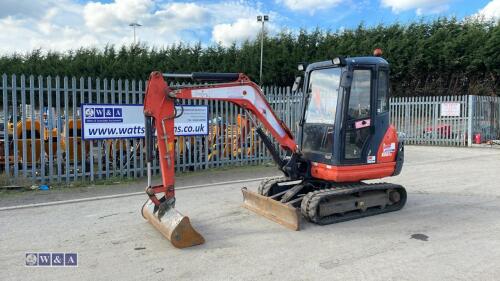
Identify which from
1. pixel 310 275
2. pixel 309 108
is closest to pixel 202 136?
pixel 309 108

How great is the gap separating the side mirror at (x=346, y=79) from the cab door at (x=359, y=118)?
0.38 feet

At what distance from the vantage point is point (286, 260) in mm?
4809

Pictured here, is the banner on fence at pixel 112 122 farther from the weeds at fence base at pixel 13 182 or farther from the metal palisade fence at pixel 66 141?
the weeds at fence base at pixel 13 182

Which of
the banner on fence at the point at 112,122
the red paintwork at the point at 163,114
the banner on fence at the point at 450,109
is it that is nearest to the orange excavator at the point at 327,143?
the red paintwork at the point at 163,114

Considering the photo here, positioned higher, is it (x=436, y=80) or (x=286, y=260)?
(x=436, y=80)

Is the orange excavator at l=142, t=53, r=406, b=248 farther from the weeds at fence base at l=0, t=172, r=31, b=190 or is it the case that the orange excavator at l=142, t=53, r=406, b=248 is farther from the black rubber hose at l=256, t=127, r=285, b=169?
the weeds at fence base at l=0, t=172, r=31, b=190

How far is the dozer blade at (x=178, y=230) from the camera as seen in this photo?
516 centimetres

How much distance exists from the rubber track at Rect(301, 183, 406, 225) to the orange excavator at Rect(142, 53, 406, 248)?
0.6 inches

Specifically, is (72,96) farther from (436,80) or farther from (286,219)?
(436,80)

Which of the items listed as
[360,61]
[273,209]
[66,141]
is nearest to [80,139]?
[66,141]

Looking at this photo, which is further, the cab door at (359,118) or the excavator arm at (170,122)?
the cab door at (359,118)

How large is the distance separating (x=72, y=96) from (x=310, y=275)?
753cm

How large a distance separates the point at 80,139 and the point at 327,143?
632cm

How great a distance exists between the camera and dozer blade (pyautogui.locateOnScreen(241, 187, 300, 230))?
5930 millimetres
